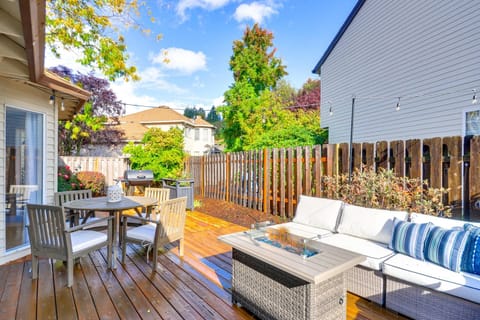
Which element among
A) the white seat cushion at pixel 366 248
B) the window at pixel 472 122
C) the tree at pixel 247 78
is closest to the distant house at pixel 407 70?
the window at pixel 472 122

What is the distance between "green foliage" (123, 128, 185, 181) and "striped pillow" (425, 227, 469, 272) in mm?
8080

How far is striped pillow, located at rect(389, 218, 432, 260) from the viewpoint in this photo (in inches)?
98.8

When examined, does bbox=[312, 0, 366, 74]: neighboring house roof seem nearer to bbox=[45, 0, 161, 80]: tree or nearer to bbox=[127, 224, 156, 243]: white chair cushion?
bbox=[45, 0, 161, 80]: tree

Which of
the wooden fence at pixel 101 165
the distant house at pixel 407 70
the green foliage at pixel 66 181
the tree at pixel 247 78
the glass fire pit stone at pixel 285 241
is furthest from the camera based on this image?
the tree at pixel 247 78

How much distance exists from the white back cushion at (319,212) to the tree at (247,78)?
10578 mm

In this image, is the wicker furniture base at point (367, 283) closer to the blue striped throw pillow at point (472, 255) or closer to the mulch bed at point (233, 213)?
the blue striped throw pillow at point (472, 255)

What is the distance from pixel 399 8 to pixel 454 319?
8007 millimetres

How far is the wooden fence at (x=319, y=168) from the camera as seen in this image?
138 inches

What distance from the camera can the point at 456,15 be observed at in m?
5.71

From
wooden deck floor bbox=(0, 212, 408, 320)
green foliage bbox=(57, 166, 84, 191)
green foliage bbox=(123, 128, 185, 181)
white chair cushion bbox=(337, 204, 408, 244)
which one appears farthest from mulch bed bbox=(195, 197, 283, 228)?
green foliage bbox=(57, 166, 84, 191)

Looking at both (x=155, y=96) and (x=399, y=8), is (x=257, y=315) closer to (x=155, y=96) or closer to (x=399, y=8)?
(x=399, y=8)

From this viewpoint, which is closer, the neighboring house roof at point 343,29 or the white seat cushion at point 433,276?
the white seat cushion at point 433,276

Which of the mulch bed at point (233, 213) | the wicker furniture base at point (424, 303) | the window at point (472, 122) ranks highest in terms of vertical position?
the window at point (472, 122)

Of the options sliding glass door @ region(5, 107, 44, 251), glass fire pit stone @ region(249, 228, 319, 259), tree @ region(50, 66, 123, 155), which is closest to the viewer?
glass fire pit stone @ region(249, 228, 319, 259)
